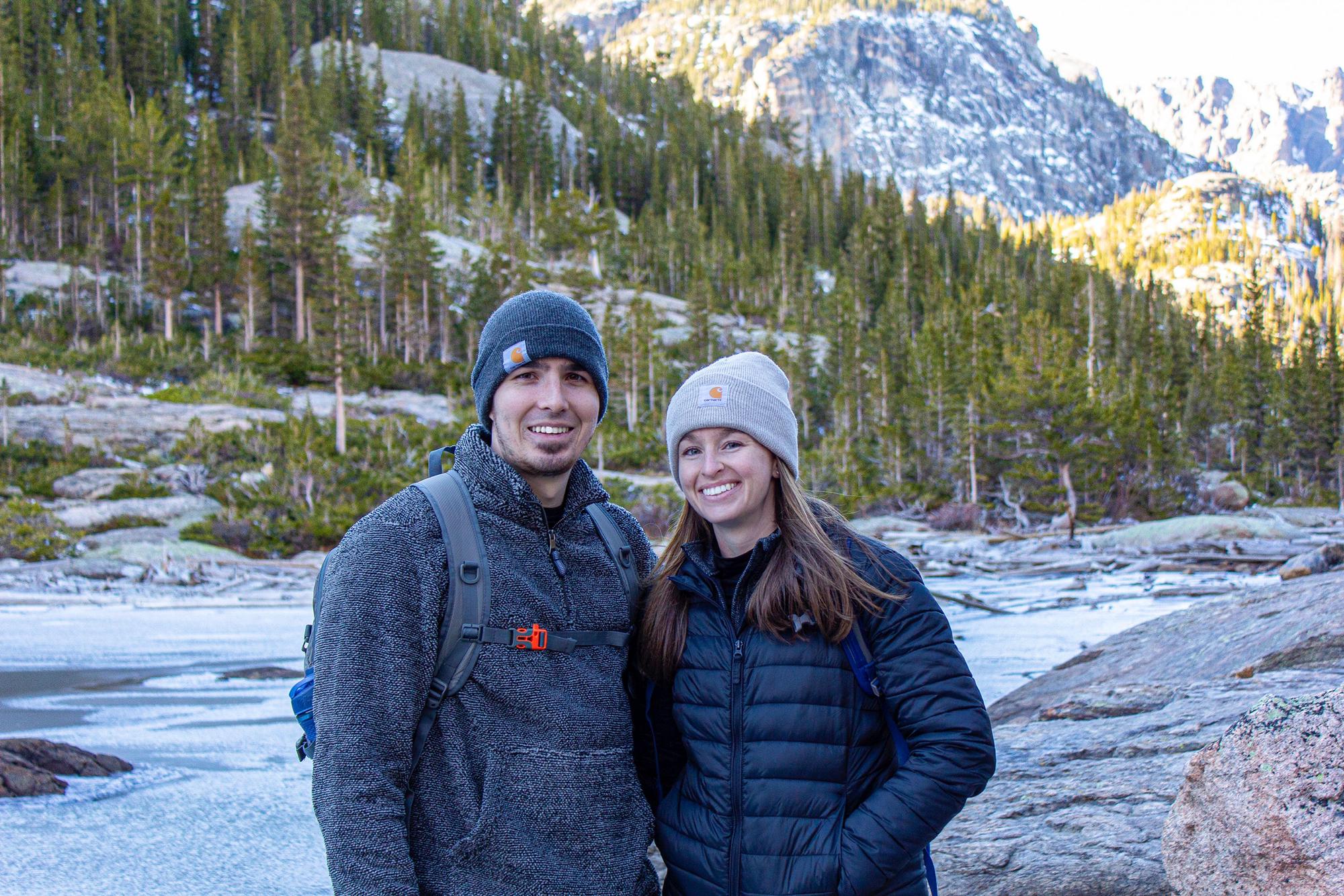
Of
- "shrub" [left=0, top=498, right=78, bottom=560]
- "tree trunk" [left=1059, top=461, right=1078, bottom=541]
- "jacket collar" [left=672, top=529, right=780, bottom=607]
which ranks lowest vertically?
"tree trunk" [left=1059, top=461, right=1078, bottom=541]

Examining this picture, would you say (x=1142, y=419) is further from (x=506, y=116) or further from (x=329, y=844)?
(x=506, y=116)

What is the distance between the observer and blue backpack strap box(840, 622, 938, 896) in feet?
6.98

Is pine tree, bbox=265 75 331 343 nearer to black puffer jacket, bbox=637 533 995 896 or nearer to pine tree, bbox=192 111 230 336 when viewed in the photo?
pine tree, bbox=192 111 230 336

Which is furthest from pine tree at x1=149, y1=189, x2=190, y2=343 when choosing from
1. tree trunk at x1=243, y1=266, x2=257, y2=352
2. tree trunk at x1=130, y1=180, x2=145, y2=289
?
tree trunk at x1=243, y1=266, x2=257, y2=352

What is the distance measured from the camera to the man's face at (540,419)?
2299 millimetres

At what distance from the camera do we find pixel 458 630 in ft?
6.61

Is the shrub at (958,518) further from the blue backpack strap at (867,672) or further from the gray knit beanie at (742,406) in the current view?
the blue backpack strap at (867,672)

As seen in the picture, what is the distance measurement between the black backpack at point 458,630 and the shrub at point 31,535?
673 inches

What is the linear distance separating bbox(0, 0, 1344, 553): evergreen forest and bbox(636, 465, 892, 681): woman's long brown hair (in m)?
17.4

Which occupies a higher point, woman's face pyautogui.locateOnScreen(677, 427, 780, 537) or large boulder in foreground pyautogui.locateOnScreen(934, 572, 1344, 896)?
woman's face pyautogui.locateOnScreen(677, 427, 780, 537)

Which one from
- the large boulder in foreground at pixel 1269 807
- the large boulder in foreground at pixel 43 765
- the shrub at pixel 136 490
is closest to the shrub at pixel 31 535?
the shrub at pixel 136 490

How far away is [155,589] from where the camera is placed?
14.2 meters

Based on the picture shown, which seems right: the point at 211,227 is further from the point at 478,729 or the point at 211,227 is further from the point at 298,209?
the point at 478,729

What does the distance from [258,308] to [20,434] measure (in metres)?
16.0
